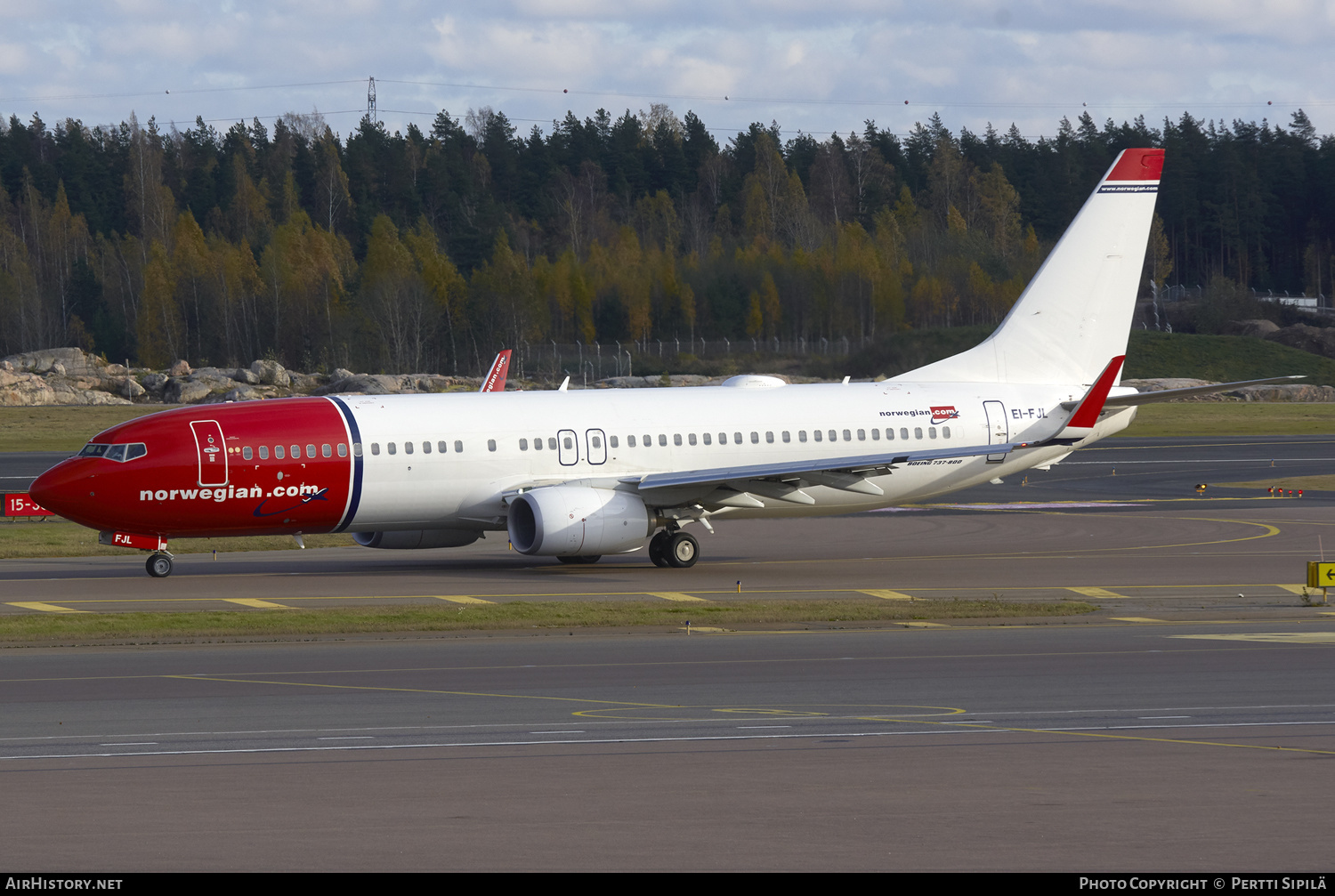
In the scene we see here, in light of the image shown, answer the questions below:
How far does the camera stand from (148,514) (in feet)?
99.6

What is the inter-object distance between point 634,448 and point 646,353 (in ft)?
277

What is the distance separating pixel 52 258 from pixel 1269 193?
138 metres

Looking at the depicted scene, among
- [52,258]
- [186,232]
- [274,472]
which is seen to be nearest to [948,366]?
[274,472]

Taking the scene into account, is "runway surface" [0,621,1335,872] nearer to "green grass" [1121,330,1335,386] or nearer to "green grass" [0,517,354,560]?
"green grass" [0,517,354,560]

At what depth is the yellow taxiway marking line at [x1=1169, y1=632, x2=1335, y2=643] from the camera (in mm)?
21688

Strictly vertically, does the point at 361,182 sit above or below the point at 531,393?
above

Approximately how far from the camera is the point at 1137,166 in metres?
37.4

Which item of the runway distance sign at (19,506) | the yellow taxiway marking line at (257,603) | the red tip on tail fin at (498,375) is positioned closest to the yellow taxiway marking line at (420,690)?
the yellow taxiway marking line at (257,603)

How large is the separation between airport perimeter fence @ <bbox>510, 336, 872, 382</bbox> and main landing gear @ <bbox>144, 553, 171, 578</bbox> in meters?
76.5

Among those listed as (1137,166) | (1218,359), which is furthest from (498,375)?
(1218,359)

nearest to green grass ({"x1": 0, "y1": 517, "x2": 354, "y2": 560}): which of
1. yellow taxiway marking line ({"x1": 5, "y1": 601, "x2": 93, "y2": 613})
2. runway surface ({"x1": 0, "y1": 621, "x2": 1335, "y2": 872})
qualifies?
yellow taxiway marking line ({"x1": 5, "y1": 601, "x2": 93, "y2": 613})

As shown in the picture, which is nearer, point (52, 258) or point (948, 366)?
point (948, 366)

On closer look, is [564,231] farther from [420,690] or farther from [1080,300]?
[420,690]
